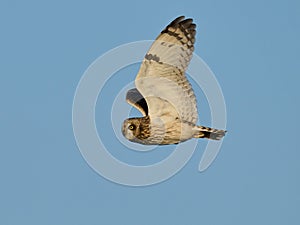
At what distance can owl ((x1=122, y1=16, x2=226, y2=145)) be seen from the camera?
23594 mm

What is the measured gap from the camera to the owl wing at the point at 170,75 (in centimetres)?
2355

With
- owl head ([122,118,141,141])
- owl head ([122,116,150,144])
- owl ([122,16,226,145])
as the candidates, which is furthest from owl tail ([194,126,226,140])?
owl head ([122,118,141,141])

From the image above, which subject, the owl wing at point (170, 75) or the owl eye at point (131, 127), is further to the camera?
the owl eye at point (131, 127)

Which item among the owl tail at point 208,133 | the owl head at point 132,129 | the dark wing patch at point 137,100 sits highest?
the dark wing patch at point 137,100

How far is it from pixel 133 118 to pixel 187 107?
105 cm

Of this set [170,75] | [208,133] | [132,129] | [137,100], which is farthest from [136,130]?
[208,133]

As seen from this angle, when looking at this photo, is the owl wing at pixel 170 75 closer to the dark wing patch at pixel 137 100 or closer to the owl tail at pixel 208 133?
the owl tail at pixel 208 133

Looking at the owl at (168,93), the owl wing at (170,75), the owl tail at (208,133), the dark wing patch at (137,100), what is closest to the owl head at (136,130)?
the owl at (168,93)

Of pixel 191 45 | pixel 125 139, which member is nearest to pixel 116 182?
pixel 125 139

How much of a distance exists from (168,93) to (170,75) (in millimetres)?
340

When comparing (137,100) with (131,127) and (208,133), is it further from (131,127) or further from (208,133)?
(208,133)

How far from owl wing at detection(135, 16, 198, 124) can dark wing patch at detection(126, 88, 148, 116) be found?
0.49 metres

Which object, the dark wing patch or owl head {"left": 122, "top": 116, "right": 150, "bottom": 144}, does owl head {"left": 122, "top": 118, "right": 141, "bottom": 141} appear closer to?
owl head {"left": 122, "top": 116, "right": 150, "bottom": 144}

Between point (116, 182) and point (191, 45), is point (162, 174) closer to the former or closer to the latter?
point (116, 182)
